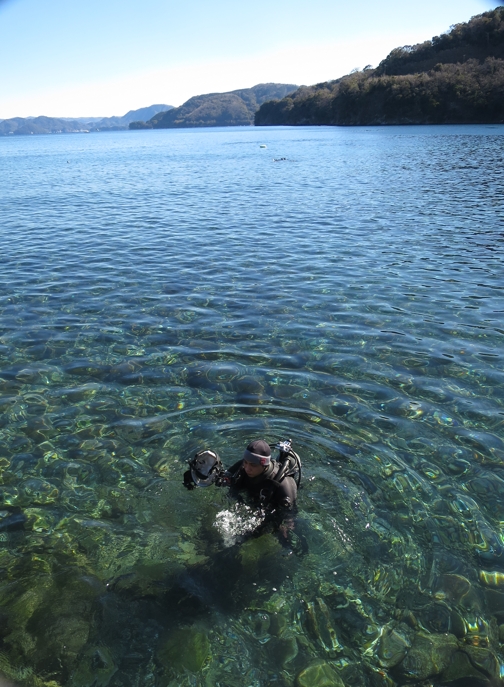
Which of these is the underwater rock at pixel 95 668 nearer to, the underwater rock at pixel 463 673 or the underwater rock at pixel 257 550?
the underwater rock at pixel 257 550

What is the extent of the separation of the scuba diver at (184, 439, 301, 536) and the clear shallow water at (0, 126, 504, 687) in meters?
0.45

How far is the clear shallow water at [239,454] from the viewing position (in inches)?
199

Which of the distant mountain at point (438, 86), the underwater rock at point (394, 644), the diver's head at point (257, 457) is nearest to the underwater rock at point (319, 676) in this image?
the underwater rock at point (394, 644)

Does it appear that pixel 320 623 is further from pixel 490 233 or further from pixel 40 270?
pixel 490 233

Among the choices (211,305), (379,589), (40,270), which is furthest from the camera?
(40,270)

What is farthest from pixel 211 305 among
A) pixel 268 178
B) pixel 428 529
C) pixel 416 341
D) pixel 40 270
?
pixel 268 178

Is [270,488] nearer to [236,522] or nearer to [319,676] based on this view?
[236,522]

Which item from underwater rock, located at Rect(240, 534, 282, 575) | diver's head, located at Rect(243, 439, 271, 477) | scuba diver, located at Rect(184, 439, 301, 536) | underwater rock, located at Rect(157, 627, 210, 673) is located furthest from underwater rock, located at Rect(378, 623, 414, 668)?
diver's head, located at Rect(243, 439, 271, 477)

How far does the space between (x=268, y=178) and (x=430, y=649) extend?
41367 millimetres

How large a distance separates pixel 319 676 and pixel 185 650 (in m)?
1.42

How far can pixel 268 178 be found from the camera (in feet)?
138

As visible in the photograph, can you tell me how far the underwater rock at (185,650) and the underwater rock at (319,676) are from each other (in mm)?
1009

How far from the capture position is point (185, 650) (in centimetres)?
496

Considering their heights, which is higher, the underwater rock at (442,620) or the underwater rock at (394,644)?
the underwater rock at (394,644)
